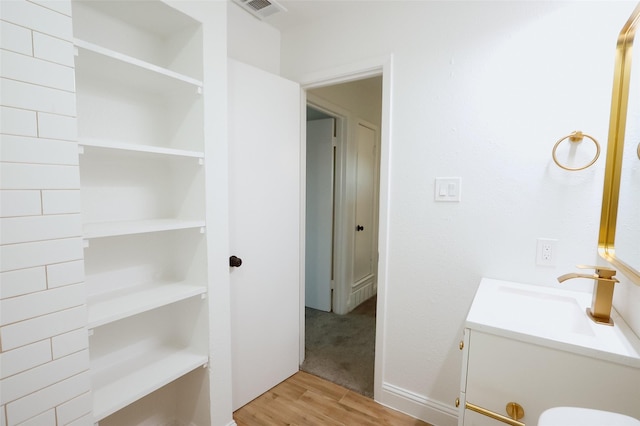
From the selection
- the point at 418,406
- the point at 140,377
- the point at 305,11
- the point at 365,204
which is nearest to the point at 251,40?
the point at 305,11

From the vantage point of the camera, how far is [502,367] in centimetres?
95

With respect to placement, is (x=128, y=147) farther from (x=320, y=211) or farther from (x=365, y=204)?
(x=365, y=204)

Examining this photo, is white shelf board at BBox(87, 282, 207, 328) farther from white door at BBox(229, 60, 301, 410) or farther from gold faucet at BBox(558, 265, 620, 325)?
gold faucet at BBox(558, 265, 620, 325)

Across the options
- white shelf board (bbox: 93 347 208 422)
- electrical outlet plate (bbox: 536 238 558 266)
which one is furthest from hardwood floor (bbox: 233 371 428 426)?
electrical outlet plate (bbox: 536 238 558 266)

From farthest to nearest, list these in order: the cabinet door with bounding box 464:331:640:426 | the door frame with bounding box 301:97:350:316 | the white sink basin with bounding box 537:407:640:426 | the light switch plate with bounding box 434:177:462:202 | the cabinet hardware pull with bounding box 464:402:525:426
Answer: the door frame with bounding box 301:97:350:316, the light switch plate with bounding box 434:177:462:202, the cabinet hardware pull with bounding box 464:402:525:426, the cabinet door with bounding box 464:331:640:426, the white sink basin with bounding box 537:407:640:426

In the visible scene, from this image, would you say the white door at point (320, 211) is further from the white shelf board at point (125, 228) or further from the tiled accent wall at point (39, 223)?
the tiled accent wall at point (39, 223)

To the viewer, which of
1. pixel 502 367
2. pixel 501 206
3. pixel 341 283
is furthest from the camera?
pixel 341 283

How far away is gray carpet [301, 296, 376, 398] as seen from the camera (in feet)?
6.95

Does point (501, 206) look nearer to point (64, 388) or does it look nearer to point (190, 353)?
point (190, 353)

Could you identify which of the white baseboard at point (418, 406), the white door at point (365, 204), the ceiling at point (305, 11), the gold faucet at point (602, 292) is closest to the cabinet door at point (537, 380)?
the gold faucet at point (602, 292)

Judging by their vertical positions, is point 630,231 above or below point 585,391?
above

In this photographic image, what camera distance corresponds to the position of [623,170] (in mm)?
1128

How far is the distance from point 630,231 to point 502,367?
65 centimetres

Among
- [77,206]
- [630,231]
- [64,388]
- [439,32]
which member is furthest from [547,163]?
[64,388]
